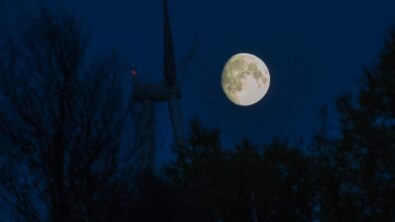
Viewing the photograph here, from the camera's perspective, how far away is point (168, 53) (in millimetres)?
32156

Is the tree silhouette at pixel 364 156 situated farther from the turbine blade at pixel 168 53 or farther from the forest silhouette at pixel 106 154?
the turbine blade at pixel 168 53

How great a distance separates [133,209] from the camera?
37.9 feet

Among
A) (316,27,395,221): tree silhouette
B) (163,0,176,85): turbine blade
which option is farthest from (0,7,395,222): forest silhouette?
(163,0,176,85): turbine blade

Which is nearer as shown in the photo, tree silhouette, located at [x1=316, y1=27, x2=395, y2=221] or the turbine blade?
tree silhouette, located at [x1=316, y1=27, x2=395, y2=221]

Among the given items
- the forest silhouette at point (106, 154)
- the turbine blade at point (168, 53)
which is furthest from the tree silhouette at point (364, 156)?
the turbine blade at point (168, 53)

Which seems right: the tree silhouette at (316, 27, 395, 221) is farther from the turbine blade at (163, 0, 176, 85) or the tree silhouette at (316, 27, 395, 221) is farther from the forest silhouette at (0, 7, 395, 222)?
the turbine blade at (163, 0, 176, 85)

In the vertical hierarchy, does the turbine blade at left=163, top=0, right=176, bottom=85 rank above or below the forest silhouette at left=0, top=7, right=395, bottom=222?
above

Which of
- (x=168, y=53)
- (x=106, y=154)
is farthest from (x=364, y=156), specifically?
(x=168, y=53)

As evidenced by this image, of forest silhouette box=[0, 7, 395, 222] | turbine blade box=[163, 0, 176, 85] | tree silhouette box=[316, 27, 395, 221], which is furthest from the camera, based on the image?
turbine blade box=[163, 0, 176, 85]

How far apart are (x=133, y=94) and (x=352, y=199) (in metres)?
8.23

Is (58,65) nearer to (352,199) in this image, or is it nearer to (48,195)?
(48,195)

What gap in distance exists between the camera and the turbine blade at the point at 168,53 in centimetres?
3134

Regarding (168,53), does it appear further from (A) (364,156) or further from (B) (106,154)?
(B) (106,154)

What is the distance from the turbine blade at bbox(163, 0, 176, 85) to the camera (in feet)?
103
